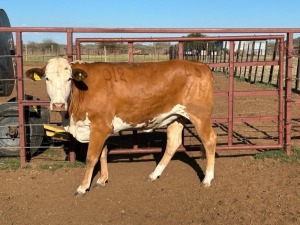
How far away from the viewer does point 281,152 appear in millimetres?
→ 6379

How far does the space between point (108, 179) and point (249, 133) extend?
3.82m

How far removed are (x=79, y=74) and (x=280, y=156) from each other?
11.8 feet

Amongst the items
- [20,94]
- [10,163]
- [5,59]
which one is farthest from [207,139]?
[5,59]

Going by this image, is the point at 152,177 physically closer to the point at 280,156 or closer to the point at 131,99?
the point at 131,99

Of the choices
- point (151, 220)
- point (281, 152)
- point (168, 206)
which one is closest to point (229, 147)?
point (281, 152)

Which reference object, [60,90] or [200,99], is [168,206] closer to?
[200,99]

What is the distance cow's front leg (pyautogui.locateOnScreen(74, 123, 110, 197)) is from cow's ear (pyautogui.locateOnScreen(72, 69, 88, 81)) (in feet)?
2.24

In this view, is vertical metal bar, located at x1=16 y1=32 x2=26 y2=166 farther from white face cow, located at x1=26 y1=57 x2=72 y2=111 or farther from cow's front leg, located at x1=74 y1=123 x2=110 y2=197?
cow's front leg, located at x1=74 y1=123 x2=110 y2=197

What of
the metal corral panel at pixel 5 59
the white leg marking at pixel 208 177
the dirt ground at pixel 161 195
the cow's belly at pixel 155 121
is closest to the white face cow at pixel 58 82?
the cow's belly at pixel 155 121

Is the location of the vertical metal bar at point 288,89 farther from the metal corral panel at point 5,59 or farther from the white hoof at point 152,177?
the metal corral panel at point 5,59

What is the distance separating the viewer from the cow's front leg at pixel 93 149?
16.1ft

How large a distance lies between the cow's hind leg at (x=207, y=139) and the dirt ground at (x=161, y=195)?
5.3 inches

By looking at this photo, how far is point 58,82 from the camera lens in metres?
4.54

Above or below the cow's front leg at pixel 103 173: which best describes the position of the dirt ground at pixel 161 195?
below
